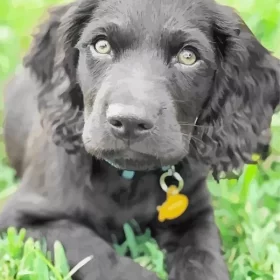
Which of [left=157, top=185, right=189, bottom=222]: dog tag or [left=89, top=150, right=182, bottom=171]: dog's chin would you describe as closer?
[left=89, top=150, right=182, bottom=171]: dog's chin

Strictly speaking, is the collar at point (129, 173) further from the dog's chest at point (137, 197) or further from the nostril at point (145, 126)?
the nostril at point (145, 126)

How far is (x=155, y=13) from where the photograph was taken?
2.22m

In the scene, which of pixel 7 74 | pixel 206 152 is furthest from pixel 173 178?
pixel 7 74

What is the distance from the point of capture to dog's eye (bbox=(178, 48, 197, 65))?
2.21 m

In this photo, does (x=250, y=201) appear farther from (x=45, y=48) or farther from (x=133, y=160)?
(x=45, y=48)

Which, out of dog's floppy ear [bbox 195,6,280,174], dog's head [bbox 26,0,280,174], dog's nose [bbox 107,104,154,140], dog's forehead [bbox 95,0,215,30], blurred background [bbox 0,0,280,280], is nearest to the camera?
dog's nose [bbox 107,104,154,140]

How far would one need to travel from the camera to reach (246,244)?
255cm

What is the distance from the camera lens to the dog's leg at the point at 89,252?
2262mm

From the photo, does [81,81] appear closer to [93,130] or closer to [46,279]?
[93,130]

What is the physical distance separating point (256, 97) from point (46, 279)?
902mm

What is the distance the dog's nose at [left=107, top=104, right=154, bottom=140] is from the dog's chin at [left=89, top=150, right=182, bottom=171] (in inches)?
2.9

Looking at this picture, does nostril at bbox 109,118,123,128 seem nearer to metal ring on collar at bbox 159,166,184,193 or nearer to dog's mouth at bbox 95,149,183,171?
dog's mouth at bbox 95,149,183,171

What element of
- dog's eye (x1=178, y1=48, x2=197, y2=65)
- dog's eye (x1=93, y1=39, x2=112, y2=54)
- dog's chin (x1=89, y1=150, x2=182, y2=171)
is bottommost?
dog's chin (x1=89, y1=150, x2=182, y2=171)

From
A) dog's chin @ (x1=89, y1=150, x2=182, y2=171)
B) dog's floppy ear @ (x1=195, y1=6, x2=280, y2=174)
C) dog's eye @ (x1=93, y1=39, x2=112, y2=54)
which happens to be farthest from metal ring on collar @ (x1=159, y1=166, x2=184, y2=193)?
dog's eye @ (x1=93, y1=39, x2=112, y2=54)
